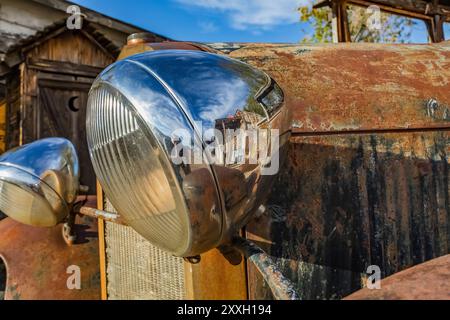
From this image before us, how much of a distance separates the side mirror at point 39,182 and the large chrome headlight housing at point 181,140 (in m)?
0.79

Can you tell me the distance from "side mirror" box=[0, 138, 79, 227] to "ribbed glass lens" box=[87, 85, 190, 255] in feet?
2.55

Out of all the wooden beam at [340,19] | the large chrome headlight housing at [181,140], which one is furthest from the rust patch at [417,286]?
the wooden beam at [340,19]

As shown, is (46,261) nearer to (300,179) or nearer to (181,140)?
(300,179)

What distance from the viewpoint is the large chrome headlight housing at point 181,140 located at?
73 cm

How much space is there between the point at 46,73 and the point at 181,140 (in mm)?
6528

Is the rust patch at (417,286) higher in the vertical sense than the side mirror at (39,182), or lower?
lower

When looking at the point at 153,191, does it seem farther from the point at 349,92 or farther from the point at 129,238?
the point at 129,238

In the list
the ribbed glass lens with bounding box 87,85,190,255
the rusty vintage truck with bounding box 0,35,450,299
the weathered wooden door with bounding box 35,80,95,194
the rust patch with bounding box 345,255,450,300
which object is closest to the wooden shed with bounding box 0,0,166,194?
the weathered wooden door with bounding box 35,80,95,194

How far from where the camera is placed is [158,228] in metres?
0.81

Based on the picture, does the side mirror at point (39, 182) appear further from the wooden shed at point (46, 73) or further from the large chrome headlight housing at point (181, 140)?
the wooden shed at point (46, 73)

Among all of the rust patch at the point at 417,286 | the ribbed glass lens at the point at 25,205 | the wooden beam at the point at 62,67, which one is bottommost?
the rust patch at the point at 417,286

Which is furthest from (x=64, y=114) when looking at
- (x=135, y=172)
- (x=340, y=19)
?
(x=135, y=172)

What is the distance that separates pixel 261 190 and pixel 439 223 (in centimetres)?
67
